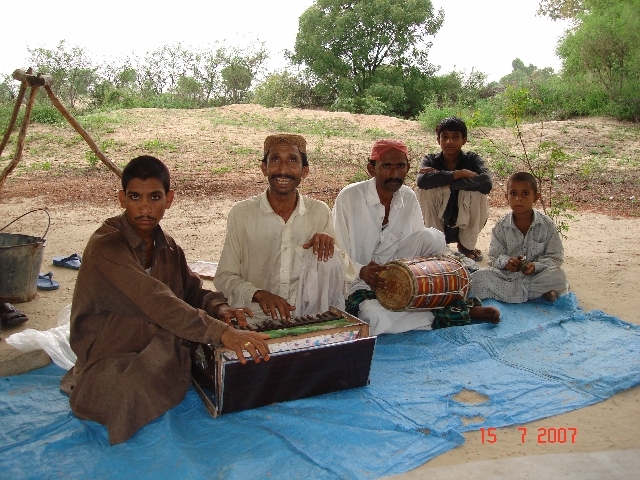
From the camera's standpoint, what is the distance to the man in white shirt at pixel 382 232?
399 cm

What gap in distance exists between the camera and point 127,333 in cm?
278

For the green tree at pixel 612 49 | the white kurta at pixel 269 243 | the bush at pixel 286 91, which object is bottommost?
the white kurta at pixel 269 243

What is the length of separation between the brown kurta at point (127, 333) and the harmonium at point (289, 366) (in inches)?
5.8

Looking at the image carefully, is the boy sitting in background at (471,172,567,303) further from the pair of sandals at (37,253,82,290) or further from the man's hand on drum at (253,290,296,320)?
the pair of sandals at (37,253,82,290)

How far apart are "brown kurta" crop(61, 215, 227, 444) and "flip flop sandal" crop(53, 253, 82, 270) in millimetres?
2557

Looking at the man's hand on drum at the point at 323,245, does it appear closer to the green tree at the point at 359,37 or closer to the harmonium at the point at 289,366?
the harmonium at the point at 289,366

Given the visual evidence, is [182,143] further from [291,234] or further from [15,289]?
[291,234]

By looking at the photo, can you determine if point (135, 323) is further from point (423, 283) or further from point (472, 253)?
point (472, 253)

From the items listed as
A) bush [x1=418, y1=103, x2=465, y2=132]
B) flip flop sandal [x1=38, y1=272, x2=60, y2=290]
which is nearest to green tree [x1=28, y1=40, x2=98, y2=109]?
bush [x1=418, y1=103, x2=465, y2=132]

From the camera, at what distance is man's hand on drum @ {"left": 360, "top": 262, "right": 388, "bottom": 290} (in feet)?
12.9

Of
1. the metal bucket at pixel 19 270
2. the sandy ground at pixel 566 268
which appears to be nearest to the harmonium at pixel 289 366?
the sandy ground at pixel 566 268

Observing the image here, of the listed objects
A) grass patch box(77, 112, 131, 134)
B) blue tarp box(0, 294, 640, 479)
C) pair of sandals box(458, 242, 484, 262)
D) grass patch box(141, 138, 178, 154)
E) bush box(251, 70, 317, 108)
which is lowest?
blue tarp box(0, 294, 640, 479)

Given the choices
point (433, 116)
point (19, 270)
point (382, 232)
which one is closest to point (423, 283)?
point (382, 232)

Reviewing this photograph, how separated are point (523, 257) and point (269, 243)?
211 cm
